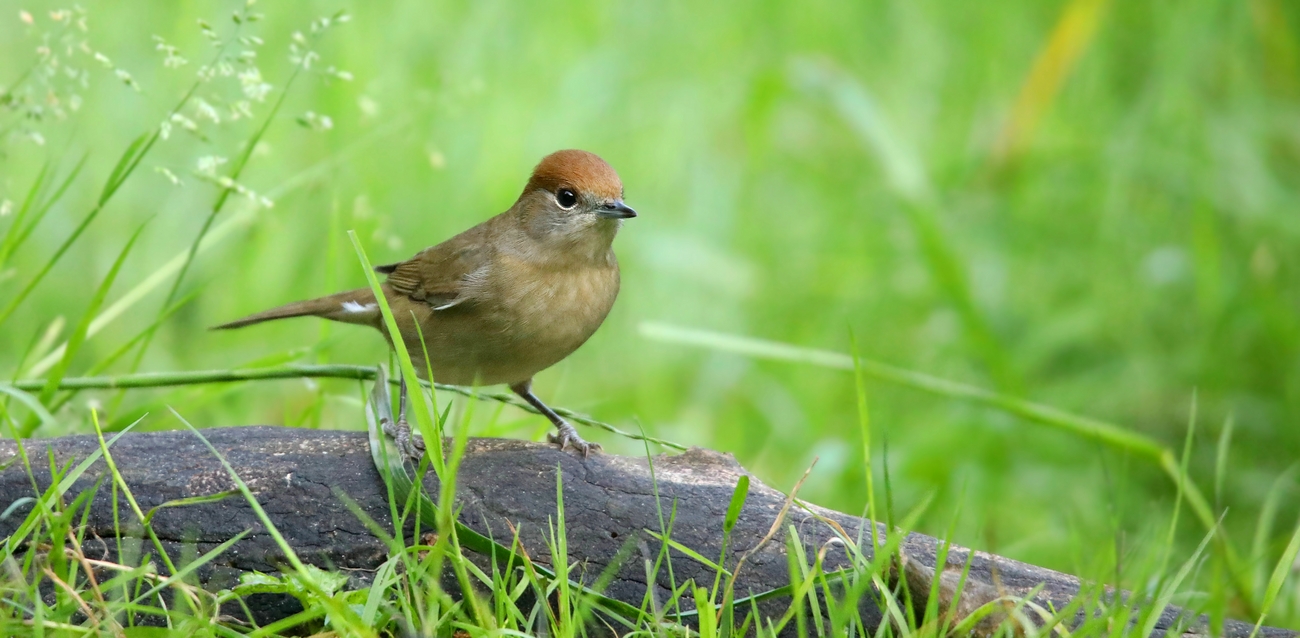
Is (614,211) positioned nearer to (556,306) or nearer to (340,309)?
(556,306)

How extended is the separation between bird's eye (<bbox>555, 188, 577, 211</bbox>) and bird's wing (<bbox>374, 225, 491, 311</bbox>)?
0.28m

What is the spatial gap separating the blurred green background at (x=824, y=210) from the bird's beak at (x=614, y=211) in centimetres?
109

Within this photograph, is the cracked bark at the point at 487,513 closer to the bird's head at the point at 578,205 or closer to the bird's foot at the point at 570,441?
the bird's foot at the point at 570,441

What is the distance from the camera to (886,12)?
320 inches

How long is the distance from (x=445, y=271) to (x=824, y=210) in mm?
3822

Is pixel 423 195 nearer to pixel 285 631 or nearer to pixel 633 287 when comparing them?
pixel 633 287

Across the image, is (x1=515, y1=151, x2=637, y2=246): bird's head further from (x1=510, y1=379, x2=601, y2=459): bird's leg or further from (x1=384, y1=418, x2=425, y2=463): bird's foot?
(x1=384, y1=418, x2=425, y2=463): bird's foot

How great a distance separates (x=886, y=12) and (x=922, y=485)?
12.3 feet

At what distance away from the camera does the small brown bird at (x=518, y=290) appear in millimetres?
3850

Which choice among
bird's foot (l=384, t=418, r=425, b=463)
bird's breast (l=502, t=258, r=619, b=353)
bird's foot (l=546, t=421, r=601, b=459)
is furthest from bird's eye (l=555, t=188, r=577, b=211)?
bird's foot (l=384, t=418, r=425, b=463)

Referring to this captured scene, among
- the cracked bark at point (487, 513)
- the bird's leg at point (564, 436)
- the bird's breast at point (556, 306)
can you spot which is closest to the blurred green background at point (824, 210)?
the bird's breast at point (556, 306)

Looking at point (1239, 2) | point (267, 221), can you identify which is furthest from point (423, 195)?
point (1239, 2)

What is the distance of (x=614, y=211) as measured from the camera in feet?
13.4

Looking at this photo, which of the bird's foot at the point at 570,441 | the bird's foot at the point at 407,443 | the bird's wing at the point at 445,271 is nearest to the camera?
the bird's foot at the point at 570,441
